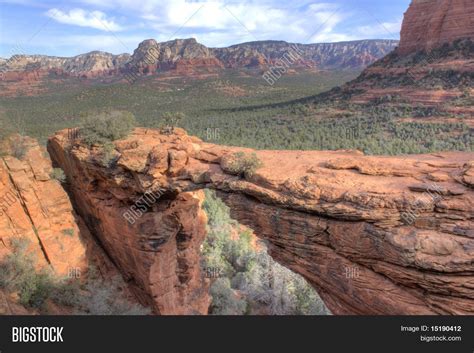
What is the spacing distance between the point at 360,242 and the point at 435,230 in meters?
1.61

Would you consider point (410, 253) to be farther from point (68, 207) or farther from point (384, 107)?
point (384, 107)

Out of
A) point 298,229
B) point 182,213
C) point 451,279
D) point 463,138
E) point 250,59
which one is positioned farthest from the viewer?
point 250,59

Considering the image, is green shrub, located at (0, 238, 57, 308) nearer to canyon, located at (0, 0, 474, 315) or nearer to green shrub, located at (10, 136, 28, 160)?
canyon, located at (0, 0, 474, 315)

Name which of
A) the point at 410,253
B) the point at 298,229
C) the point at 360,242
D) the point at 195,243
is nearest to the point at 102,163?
the point at 195,243

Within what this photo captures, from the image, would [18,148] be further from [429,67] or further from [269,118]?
[429,67]

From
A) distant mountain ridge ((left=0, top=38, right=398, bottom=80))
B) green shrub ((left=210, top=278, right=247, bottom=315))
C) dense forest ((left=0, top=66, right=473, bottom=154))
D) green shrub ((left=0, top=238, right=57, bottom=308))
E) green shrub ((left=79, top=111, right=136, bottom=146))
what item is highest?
distant mountain ridge ((left=0, top=38, right=398, bottom=80))

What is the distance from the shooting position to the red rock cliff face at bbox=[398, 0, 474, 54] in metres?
58.3

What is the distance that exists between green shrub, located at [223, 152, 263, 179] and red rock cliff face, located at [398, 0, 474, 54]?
209 ft

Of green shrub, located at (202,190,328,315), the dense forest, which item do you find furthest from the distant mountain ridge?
green shrub, located at (202,190,328,315)

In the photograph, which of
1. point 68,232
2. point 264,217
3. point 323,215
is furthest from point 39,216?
point 323,215

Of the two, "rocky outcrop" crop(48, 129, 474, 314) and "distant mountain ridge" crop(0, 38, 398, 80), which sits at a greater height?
"distant mountain ridge" crop(0, 38, 398, 80)

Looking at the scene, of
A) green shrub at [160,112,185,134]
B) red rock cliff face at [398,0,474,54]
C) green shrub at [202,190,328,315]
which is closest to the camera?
green shrub at [160,112,185,134]

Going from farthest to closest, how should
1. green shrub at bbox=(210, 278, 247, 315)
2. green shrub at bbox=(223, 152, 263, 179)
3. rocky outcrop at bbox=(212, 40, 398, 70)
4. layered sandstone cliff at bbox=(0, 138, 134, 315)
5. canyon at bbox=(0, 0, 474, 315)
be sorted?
1. rocky outcrop at bbox=(212, 40, 398, 70)
2. green shrub at bbox=(210, 278, 247, 315)
3. layered sandstone cliff at bbox=(0, 138, 134, 315)
4. green shrub at bbox=(223, 152, 263, 179)
5. canyon at bbox=(0, 0, 474, 315)

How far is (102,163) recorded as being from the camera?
1364 centimetres
